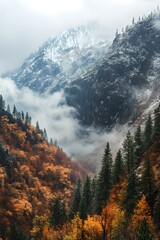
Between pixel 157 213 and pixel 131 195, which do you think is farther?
pixel 131 195

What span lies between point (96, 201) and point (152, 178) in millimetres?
29813

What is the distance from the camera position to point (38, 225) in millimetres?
126375

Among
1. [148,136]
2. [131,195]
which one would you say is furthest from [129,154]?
[131,195]

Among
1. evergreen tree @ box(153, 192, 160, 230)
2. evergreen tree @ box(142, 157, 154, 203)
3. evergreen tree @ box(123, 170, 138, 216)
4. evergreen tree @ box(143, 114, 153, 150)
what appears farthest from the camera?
evergreen tree @ box(143, 114, 153, 150)

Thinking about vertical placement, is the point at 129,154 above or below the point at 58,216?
above

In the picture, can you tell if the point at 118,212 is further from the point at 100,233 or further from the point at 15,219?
the point at 15,219

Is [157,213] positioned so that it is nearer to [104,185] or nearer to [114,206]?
[114,206]

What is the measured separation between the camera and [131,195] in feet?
314

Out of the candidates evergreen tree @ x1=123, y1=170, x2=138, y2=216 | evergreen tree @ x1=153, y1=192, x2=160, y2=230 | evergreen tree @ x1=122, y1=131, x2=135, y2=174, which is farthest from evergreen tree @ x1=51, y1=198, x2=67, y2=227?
evergreen tree @ x1=153, y1=192, x2=160, y2=230

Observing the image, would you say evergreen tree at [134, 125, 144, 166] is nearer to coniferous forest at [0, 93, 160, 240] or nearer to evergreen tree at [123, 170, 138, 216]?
coniferous forest at [0, 93, 160, 240]

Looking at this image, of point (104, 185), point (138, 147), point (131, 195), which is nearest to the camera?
point (131, 195)

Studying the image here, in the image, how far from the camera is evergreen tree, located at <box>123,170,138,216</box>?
93.9 meters

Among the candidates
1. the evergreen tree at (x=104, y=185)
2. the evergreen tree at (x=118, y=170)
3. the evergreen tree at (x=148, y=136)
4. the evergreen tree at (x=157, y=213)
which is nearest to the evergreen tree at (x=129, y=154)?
the evergreen tree at (x=118, y=170)

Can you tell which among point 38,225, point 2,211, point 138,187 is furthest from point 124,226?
point 2,211
